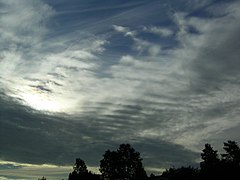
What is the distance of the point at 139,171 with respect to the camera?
427 feet

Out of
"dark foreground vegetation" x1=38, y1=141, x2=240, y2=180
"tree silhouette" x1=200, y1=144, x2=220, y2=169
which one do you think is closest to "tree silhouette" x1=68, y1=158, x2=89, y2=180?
"dark foreground vegetation" x1=38, y1=141, x2=240, y2=180

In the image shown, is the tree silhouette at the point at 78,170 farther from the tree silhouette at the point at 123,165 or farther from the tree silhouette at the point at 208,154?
the tree silhouette at the point at 208,154

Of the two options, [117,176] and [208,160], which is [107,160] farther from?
[208,160]

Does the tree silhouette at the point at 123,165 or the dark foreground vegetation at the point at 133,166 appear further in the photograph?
the tree silhouette at the point at 123,165

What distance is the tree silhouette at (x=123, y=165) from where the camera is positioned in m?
130

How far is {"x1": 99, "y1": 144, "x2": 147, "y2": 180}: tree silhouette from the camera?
130500 mm

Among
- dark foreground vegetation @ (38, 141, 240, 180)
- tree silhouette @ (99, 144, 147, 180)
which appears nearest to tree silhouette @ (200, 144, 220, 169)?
dark foreground vegetation @ (38, 141, 240, 180)

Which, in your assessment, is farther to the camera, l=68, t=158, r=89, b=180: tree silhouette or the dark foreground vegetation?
l=68, t=158, r=89, b=180: tree silhouette

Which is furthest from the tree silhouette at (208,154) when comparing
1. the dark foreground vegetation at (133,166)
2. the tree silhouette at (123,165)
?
the tree silhouette at (123,165)

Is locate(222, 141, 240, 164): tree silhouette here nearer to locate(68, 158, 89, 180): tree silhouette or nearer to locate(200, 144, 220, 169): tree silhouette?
locate(200, 144, 220, 169): tree silhouette

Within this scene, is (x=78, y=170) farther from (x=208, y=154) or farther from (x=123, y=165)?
(x=208, y=154)

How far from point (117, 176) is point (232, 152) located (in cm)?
4603

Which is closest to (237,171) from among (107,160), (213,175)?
(213,175)

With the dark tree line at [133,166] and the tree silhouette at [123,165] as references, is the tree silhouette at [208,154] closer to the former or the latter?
the dark tree line at [133,166]
